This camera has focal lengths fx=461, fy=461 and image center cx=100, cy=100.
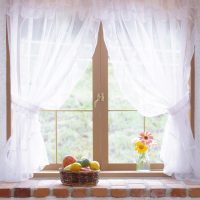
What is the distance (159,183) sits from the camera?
3398 millimetres

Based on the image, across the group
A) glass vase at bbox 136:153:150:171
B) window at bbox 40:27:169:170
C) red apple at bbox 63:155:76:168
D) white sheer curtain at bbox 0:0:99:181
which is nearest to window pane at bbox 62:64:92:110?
window at bbox 40:27:169:170

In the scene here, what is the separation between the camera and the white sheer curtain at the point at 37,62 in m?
3.44

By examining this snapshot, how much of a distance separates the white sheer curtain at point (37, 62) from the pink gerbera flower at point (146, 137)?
2.17ft

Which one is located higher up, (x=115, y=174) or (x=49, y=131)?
(x=49, y=131)

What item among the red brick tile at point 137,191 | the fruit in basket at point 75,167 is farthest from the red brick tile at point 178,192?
the fruit in basket at point 75,167

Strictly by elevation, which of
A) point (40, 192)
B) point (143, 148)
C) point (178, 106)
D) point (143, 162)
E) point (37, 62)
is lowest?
point (40, 192)

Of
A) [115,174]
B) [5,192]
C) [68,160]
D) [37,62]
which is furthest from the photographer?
[115,174]

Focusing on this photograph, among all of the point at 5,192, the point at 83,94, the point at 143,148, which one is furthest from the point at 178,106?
the point at 5,192

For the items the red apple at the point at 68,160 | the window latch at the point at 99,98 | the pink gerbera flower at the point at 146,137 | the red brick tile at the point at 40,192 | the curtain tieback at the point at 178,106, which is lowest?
the red brick tile at the point at 40,192

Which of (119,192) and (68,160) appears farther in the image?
(68,160)

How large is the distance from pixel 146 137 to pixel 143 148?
9 cm

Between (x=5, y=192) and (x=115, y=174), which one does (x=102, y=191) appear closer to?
(x=115, y=174)

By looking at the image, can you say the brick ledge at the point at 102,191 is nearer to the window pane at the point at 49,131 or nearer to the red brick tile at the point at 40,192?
the red brick tile at the point at 40,192

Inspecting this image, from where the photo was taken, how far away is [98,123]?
3621mm
